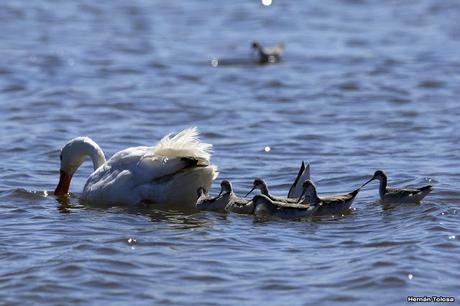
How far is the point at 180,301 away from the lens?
26.0 feet

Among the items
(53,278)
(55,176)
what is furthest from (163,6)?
(53,278)

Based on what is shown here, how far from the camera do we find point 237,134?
49.4ft

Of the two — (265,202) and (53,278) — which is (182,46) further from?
(53,278)

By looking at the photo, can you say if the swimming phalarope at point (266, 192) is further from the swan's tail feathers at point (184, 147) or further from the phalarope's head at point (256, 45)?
the phalarope's head at point (256, 45)

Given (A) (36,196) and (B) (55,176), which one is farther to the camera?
(B) (55,176)

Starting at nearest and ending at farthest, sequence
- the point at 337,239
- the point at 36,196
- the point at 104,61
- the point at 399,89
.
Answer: the point at 337,239, the point at 36,196, the point at 399,89, the point at 104,61

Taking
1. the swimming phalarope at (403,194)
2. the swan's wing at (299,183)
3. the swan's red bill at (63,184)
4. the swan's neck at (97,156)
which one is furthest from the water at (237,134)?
the swan's wing at (299,183)

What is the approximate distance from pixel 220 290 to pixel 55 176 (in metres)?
5.10

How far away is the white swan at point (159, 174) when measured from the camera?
10.7 m

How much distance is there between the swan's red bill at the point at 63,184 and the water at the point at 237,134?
8.3 inches

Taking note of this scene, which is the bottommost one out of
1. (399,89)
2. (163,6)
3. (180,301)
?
(180,301)

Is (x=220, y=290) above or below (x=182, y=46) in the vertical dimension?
below

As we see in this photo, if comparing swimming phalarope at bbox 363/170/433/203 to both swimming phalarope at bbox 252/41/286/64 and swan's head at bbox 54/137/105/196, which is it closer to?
swan's head at bbox 54/137/105/196

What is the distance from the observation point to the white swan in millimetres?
10695
